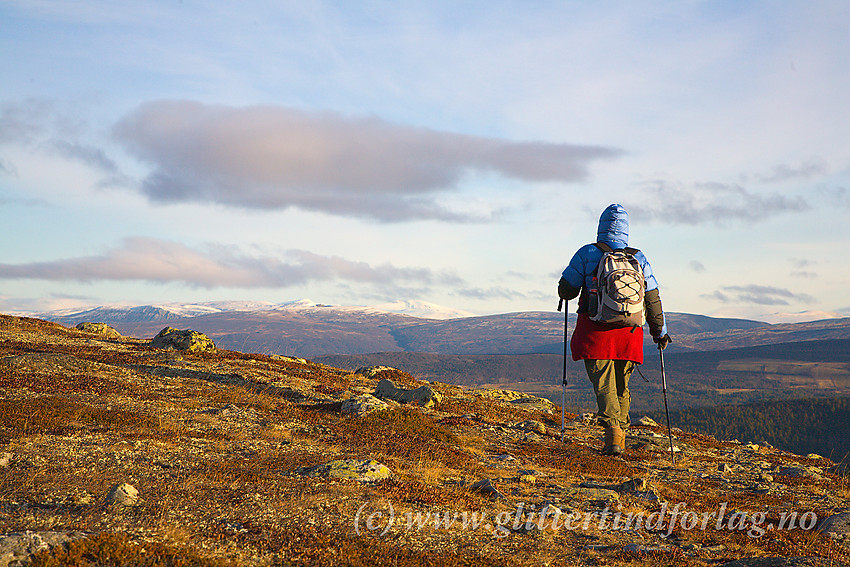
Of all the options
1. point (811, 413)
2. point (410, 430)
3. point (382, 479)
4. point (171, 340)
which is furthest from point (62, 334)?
point (811, 413)

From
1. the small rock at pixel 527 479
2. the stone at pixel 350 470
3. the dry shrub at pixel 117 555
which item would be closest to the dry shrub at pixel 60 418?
the stone at pixel 350 470

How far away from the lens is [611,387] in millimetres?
12930

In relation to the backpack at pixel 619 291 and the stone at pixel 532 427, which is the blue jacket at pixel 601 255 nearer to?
the backpack at pixel 619 291

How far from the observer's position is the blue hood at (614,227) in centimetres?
1319

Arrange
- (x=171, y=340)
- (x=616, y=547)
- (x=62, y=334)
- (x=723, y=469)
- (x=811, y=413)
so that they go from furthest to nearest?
1. (x=811, y=413)
2. (x=62, y=334)
3. (x=171, y=340)
4. (x=723, y=469)
5. (x=616, y=547)

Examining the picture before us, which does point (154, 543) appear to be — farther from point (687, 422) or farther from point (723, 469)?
point (687, 422)

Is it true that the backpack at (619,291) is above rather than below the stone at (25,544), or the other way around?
above

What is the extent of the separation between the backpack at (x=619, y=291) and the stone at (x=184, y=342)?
869 inches

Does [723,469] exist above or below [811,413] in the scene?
above

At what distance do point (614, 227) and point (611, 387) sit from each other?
3696mm

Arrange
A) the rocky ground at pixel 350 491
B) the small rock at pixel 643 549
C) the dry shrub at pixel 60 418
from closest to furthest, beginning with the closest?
the rocky ground at pixel 350 491 → the small rock at pixel 643 549 → the dry shrub at pixel 60 418

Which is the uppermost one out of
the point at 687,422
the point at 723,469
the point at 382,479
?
the point at 382,479

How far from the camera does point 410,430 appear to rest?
1430 cm

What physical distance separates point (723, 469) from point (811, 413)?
756ft
